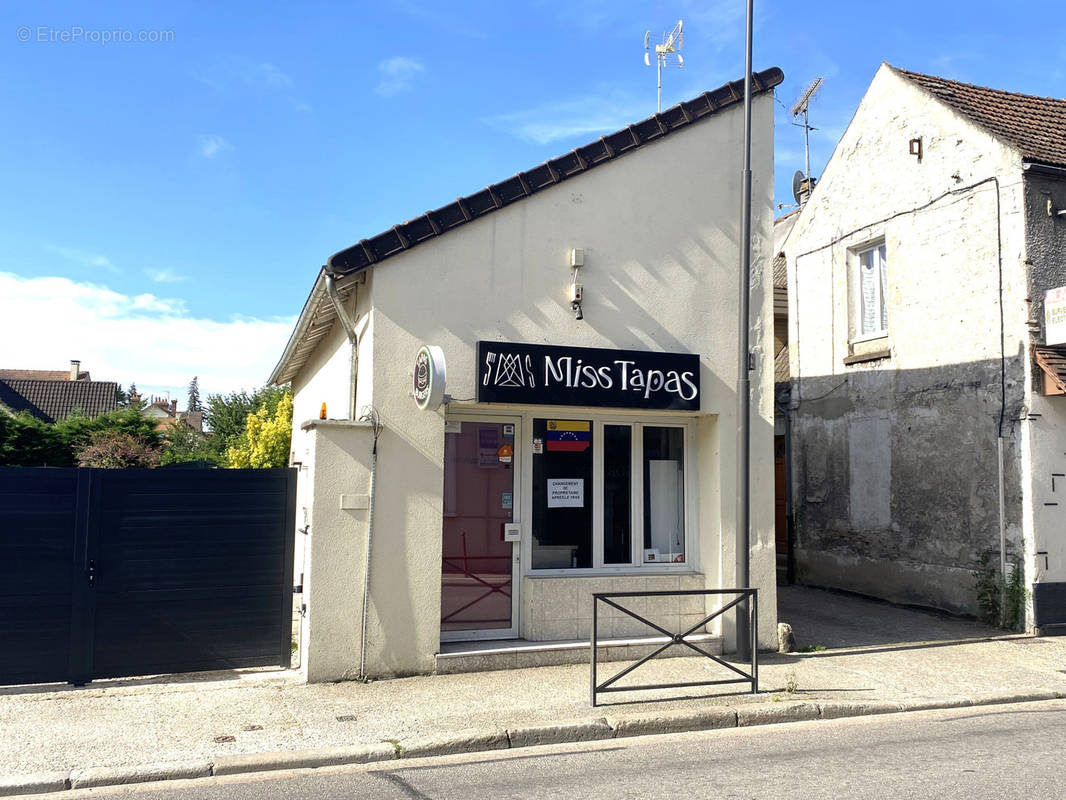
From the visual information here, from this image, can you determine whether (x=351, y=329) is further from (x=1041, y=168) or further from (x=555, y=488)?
(x=1041, y=168)

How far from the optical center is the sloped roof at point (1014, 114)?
10547 millimetres

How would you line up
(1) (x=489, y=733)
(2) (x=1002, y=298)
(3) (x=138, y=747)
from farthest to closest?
(2) (x=1002, y=298)
(1) (x=489, y=733)
(3) (x=138, y=747)

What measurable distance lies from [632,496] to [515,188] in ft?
11.2

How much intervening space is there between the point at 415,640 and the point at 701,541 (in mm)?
3236

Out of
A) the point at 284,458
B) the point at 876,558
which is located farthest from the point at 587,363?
the point at 284,458

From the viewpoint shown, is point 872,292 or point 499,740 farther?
point 872,292

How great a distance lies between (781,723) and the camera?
687cm

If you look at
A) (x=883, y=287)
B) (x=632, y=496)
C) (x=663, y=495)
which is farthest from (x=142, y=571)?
(x=883, y=287)

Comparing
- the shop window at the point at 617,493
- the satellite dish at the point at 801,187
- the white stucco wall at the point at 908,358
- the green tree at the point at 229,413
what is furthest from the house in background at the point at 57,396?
the shop window at the point at 617,493

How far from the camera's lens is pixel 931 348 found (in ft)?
38.2

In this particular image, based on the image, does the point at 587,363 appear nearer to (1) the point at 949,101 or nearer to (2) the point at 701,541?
(2) the point at 701,541

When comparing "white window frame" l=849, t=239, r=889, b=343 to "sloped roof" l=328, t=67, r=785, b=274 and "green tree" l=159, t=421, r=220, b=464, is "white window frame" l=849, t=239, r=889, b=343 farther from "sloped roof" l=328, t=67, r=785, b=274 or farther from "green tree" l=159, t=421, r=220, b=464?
"green tree" l=159, t=421, r=220, b=464

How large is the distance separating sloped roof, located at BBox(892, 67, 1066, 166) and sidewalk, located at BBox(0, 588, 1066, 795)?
6.08 metres

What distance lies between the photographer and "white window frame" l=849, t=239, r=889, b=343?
12797 millimetres
